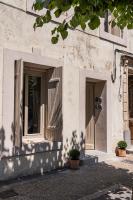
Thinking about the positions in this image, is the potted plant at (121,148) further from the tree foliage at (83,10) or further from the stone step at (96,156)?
the tree foliage at (83,10)

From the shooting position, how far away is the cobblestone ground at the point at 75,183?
600 centimetres

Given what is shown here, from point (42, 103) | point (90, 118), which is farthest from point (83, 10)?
point (90, 118)

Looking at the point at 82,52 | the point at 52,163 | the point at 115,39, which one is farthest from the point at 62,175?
the point at 115,39

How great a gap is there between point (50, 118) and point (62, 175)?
159 cm

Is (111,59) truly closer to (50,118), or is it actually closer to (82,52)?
(82,52)

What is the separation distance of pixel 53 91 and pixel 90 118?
2.58 meters

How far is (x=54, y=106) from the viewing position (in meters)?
8.29

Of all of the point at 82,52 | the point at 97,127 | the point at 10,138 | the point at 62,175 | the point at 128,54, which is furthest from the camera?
the point at 128,54

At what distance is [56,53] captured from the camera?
8375mm

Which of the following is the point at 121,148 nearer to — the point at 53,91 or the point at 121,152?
the point at 121,152

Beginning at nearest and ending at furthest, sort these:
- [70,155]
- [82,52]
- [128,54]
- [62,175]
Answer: [62,175] → [70,155] → [82,52] → [128,54]

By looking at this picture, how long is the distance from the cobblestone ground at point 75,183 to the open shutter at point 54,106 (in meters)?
1.07

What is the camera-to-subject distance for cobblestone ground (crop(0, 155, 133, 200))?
600cm

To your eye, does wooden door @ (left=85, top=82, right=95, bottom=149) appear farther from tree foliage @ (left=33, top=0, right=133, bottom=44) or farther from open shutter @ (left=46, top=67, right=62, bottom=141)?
tree foliage @ (left=33, top=0, right=133, bottom=44)
